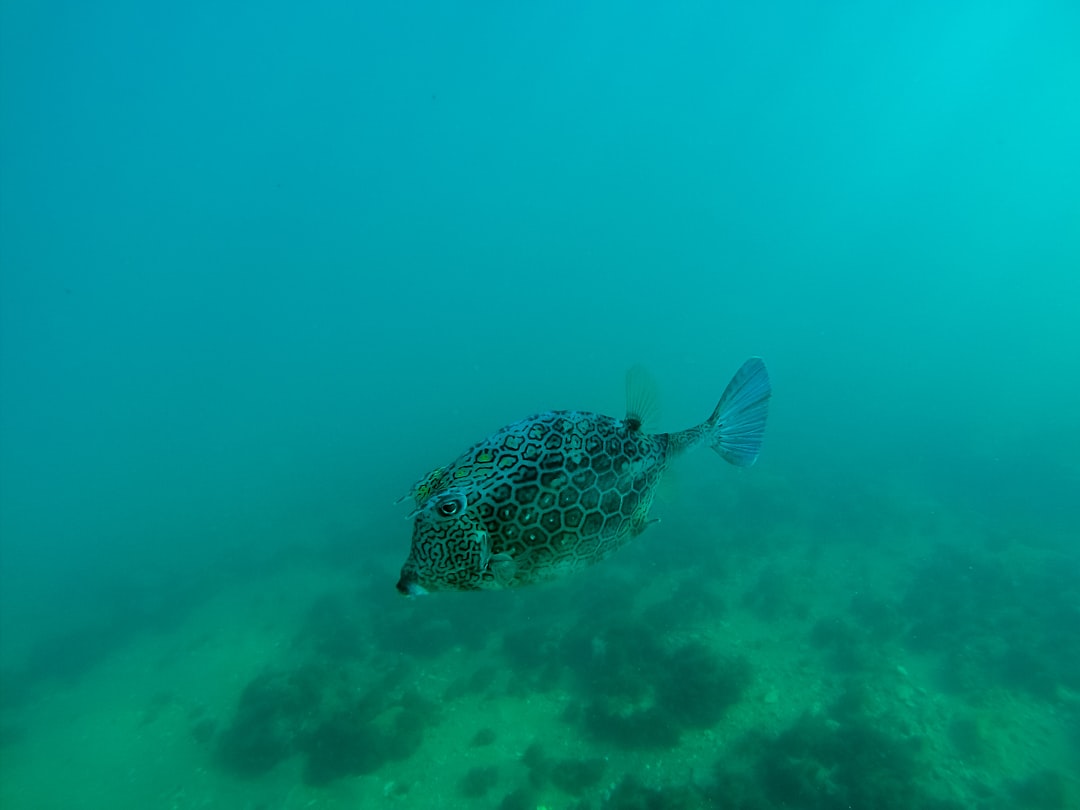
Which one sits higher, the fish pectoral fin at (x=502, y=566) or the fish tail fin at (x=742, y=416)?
the fish tail fin at (x=742, y=416)

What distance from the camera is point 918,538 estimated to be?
18422 millimetres

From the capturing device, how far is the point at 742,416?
12.0 feet

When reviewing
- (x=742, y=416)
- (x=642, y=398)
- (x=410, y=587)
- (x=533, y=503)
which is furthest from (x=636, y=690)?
(x=410, y=587)

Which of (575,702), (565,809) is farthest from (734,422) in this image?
(575,702)

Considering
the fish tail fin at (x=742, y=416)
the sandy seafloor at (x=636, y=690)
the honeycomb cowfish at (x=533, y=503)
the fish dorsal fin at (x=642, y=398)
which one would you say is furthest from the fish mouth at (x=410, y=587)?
the sandy seafloor at (x=636, y=690)

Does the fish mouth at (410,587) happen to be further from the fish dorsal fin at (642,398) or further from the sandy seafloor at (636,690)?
the sandy seafloor at (636,690)

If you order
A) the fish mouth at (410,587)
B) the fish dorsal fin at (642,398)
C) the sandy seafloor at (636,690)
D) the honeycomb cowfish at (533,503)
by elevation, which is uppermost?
the fish dorsal fin at (642,398)

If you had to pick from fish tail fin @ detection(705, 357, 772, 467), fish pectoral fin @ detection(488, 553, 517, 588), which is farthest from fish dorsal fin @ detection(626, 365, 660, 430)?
fish pectoral fin @ detection(488, 553, 517, 588)

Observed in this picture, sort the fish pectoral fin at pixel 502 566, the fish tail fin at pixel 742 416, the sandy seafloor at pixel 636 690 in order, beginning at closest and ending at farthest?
the fish pectoral fin at pixel 502 566, the fish tail fin at pixel 742 416, the sandy seafloor at pixel 636 690

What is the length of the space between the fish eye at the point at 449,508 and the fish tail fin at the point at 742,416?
6.82 feet

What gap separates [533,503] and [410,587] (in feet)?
2.00

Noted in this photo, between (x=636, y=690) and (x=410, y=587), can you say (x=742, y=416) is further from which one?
(x=636, y=690)

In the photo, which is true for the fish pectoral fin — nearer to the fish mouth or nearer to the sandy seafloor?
the fish mouth

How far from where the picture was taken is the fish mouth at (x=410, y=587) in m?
2.08
